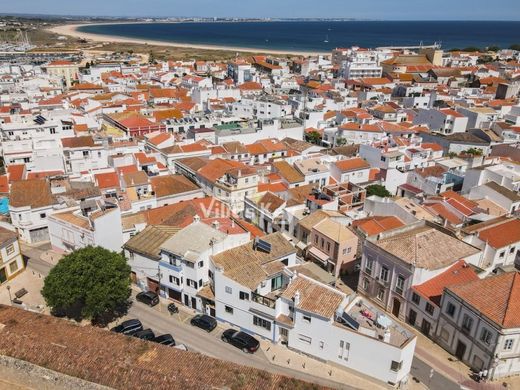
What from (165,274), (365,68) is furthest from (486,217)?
(365,68)

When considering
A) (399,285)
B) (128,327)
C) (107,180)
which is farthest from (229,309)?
(107,180)

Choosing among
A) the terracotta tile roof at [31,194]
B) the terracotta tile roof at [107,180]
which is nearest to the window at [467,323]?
the terracotta tile roof at [107,180]

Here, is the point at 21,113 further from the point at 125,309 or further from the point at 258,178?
Answer: the point at 125,309

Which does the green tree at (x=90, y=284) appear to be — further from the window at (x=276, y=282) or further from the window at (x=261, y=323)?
the window at (x=276, y=282)

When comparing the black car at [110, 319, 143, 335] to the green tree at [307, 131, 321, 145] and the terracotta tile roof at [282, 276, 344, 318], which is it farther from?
the green tree at [307, 131, 321, 145]

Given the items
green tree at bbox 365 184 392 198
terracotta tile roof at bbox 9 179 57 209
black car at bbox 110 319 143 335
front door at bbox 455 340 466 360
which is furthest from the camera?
green tree at bbox 365 184 392 198

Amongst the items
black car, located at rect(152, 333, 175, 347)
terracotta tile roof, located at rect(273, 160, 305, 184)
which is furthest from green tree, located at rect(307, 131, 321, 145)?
black car, located at rect(152, 333, 175, 347)

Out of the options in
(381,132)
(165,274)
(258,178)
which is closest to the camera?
(165,274)
